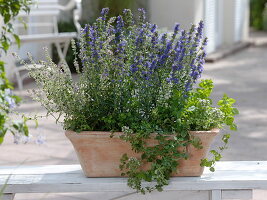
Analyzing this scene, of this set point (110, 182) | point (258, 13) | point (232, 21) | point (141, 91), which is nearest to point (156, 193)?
point (110, 182)

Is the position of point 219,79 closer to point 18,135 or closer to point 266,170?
point 266,170

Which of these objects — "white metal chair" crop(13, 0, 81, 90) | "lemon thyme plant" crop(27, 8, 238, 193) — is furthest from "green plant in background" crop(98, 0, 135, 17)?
"lemon thyme plant" crop(27, 8, 238, 193)

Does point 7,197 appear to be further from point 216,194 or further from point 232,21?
point 232,21

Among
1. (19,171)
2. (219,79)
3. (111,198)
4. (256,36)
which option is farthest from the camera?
(256,36)

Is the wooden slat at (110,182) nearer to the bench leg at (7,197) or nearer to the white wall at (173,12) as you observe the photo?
the bench leg at (7,197)

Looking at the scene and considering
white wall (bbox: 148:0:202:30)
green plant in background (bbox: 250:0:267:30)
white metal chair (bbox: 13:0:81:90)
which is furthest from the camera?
green plant in background (bbox: 250:0:267:30)

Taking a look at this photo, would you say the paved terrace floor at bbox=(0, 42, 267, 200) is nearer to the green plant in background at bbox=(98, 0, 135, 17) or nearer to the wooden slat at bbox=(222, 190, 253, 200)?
the wooden slat at bbox=(222, 190, 253, 200)

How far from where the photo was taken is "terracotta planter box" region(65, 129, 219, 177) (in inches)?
105

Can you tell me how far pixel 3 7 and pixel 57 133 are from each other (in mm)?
2890

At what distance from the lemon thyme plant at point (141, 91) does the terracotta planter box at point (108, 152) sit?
41mm

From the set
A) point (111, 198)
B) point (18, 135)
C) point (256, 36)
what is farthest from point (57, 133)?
point (256, 36)

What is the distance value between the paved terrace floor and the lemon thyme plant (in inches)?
15.2

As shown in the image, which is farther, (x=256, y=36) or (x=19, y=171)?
(x=256, y=36)

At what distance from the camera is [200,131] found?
2.64 meters
